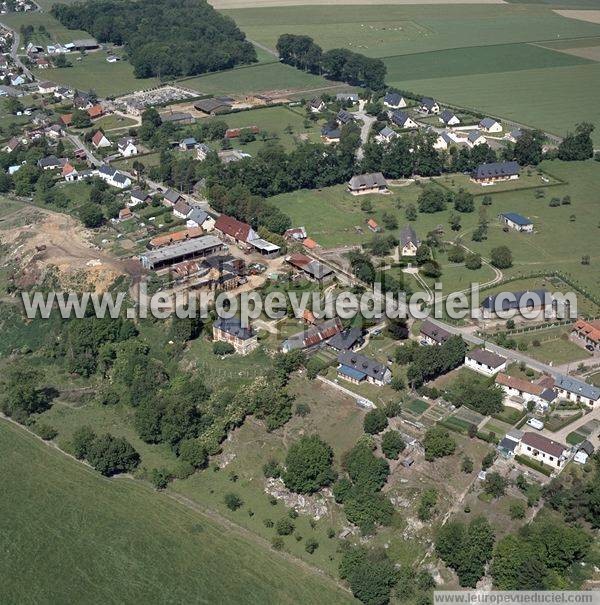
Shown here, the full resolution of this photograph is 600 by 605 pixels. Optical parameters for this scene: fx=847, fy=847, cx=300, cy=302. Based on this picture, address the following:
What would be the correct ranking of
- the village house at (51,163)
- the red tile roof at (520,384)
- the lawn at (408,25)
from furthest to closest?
the lawn at (408,25)
the village house at (51,163)
the red tile roof at (520,384)

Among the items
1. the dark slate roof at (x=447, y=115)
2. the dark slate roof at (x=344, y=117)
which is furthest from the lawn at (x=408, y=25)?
the dark slate roof at (x=344, y=117)

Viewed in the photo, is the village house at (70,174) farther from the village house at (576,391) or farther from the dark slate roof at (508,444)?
the dark slate roof at (508,444)

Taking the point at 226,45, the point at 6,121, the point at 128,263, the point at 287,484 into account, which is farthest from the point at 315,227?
the point at 226,45

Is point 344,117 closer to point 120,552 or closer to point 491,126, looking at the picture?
point 491,126

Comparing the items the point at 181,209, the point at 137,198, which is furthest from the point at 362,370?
Result: the point at 137,198

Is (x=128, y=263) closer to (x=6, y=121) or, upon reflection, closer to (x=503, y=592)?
(x=503, y=592)
